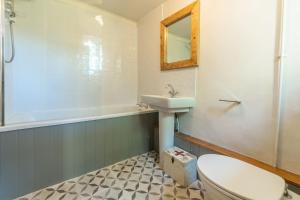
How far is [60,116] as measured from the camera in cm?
223

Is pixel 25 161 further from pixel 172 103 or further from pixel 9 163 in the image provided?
pixel 172 103

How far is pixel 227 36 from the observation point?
157 cm

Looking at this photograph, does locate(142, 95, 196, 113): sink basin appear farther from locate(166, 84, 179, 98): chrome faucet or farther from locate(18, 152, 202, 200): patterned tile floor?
locate(18, 152, 202, 200): patterned tile floor

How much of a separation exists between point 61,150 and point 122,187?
740mm

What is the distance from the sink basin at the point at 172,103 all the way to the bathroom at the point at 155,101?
15 mm

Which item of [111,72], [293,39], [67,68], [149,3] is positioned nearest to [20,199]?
[67,68]

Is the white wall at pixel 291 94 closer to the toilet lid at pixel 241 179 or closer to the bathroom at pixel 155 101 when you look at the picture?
the bathroom at pixel 155 101

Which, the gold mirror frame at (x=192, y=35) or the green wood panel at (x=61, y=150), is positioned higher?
the gold mirror frame at (x=192, y=35)

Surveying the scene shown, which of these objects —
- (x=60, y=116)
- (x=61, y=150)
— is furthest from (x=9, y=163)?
(x=60, y=116)

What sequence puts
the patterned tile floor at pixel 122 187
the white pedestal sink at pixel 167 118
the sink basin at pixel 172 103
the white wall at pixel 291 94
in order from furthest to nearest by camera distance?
the white pedestal sink at pixel 167 118
the sink basin at pixel 172 103
the patterned tile floor at pixel 122 187
the white wall at pixel 291 94

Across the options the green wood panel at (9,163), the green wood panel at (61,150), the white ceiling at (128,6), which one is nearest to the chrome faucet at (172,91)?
the green wood panel at (61,150)

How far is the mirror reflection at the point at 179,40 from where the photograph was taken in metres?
1.98

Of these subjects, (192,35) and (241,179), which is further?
(192,35)

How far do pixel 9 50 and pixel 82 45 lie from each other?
2.88 ft
